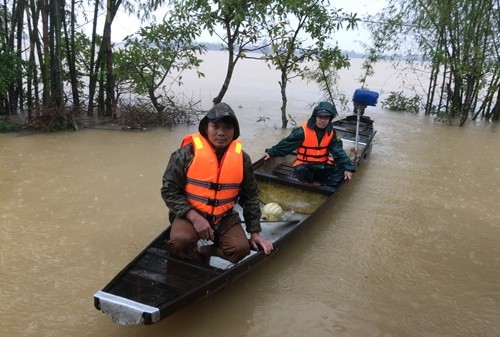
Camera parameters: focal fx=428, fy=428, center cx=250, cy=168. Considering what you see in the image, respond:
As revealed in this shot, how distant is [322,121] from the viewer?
15.1 feet

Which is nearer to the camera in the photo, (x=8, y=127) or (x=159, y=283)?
(x=159, y=283)

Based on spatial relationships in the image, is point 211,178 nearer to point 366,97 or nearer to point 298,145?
point 298,145

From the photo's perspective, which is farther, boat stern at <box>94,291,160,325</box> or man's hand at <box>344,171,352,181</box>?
man's hand at <box>344,171,352,181</box>

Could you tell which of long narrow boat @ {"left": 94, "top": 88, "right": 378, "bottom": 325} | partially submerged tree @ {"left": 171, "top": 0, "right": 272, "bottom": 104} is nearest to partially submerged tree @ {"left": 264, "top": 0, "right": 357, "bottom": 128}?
partially submerged tree @ {"left": 171, "top": 0, "right": 272, "bottom": 104}

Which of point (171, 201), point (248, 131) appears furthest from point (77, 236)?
point (248, 131)

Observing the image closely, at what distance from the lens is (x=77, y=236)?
388cm

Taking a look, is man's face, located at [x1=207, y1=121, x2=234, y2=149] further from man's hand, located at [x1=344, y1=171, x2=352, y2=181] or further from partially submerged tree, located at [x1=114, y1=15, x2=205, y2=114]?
partially submerged tree, located at [x1=114, y1=15, x2=205, y2=114]

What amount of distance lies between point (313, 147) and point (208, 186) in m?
2.26

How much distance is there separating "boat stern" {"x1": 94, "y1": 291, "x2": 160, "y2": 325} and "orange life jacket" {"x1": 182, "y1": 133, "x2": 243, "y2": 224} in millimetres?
752

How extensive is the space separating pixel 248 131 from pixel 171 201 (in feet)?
20.4

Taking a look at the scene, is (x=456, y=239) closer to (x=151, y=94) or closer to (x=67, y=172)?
(x=67, y=172)

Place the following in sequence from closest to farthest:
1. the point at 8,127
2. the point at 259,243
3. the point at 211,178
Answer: the point at 211,178 < the point at 259,243 < the point at 8,127

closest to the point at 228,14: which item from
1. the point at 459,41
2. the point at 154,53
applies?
the point at 154,53

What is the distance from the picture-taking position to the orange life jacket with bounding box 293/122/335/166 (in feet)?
15.6
